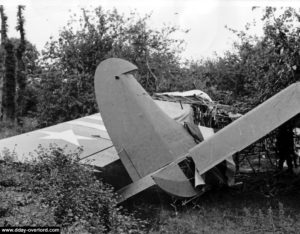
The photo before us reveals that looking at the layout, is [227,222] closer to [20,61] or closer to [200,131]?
[200,131]

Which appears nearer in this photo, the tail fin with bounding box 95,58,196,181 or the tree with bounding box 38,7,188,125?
the tail fin with bounding box 95,58,196,181

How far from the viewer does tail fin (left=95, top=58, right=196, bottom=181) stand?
6703mm

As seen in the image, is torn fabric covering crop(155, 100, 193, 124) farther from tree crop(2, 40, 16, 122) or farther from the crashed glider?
tree crop(2, 40, 16, 122)

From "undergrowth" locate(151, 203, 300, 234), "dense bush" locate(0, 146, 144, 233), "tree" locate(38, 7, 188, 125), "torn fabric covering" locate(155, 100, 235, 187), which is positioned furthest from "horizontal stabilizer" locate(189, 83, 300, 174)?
"tree" locate(38, 7, 188, 125)

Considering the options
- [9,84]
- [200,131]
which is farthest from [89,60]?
[200,131]

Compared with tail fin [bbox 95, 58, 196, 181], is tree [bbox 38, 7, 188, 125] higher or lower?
higher

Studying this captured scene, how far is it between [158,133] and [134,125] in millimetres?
447

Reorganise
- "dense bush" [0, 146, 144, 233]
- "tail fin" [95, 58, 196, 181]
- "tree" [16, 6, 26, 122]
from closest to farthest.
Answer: "dense bush" [0, 146, 144, 233], "tail fin" [95, 58, 196, 181], "tree" [16, 6, 26, 122]

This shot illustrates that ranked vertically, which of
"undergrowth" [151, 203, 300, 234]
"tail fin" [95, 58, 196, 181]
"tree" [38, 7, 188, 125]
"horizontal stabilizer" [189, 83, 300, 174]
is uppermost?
"tree" [38, 7, 188, 125]

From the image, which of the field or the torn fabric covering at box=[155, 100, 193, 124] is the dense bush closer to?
the field

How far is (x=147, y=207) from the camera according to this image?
23.1 ft

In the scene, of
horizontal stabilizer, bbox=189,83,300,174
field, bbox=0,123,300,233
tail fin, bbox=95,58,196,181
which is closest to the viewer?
field, bbox=0,123,300,233

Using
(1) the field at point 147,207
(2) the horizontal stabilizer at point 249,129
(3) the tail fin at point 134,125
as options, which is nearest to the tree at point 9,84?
(1) the field at point 147,207

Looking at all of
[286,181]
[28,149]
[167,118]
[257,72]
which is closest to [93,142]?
[28,149]
